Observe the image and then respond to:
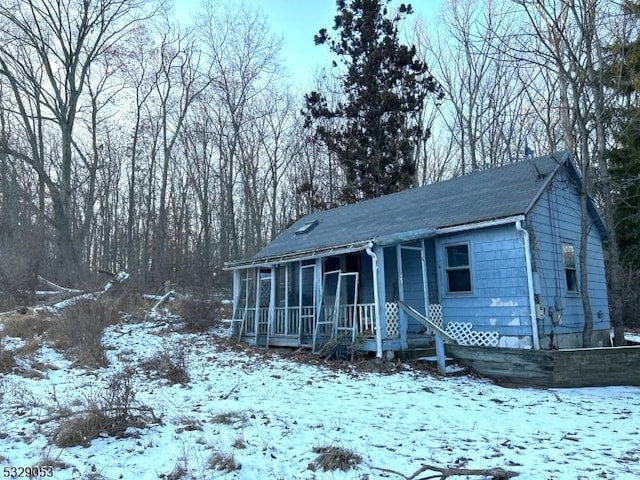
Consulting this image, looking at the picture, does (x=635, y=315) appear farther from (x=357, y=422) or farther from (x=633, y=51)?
(x=357, y=422)

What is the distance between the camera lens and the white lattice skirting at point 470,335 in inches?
420

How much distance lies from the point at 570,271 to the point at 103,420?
11326 millimetres

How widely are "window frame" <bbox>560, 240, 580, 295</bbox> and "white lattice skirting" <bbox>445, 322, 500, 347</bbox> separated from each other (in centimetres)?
269

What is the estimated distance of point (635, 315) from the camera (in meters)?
19.8

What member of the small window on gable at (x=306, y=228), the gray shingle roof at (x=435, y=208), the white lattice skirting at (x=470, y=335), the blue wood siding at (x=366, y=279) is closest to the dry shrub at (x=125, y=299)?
the gray shingle roof at (x=435, y=208)

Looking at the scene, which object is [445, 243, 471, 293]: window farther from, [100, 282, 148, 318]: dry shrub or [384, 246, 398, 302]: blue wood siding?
[100, 282, 148, 318]: dry shrub

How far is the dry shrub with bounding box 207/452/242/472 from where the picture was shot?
4.70m

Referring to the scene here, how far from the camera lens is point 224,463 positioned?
475 centimetres

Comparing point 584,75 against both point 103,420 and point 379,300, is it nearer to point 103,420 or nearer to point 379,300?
point 379,300

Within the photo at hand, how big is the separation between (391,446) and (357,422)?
38.3 inches

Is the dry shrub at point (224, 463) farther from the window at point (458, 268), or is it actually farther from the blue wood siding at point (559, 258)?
the window at point (458, 268)

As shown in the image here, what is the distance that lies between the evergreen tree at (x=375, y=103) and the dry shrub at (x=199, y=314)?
11.4 m

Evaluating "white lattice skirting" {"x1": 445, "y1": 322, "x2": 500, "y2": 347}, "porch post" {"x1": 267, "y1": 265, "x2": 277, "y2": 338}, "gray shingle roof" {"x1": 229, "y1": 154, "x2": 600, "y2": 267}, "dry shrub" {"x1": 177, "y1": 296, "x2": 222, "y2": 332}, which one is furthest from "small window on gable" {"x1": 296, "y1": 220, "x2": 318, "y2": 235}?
"white lattice skirting" {"x1": 445, "y1": 322, "x2": 500, "y2": 347}

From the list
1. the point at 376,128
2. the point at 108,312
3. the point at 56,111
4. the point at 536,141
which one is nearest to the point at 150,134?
the point at 56,111
